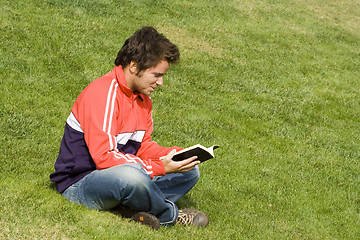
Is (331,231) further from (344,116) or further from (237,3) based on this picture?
(237,3)

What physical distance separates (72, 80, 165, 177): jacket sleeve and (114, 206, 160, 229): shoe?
2.23ft

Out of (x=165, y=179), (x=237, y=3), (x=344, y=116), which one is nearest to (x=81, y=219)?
(x=165, y=179)

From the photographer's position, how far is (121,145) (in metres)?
5.48

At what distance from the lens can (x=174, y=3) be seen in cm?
1794

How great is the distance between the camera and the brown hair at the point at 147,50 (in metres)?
5.27

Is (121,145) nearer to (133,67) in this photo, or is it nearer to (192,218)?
(133,67)

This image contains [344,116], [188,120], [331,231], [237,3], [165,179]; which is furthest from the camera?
[237,3]

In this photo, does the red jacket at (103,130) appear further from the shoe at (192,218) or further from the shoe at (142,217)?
the shoe at (192,218)

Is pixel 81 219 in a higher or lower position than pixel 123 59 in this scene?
lower

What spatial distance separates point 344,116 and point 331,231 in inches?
238

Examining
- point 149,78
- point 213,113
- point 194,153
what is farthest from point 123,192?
point 213,113

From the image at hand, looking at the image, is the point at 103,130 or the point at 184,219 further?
the point at 184,219

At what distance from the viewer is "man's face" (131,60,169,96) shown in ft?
17.5

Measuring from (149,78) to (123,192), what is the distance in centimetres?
130
